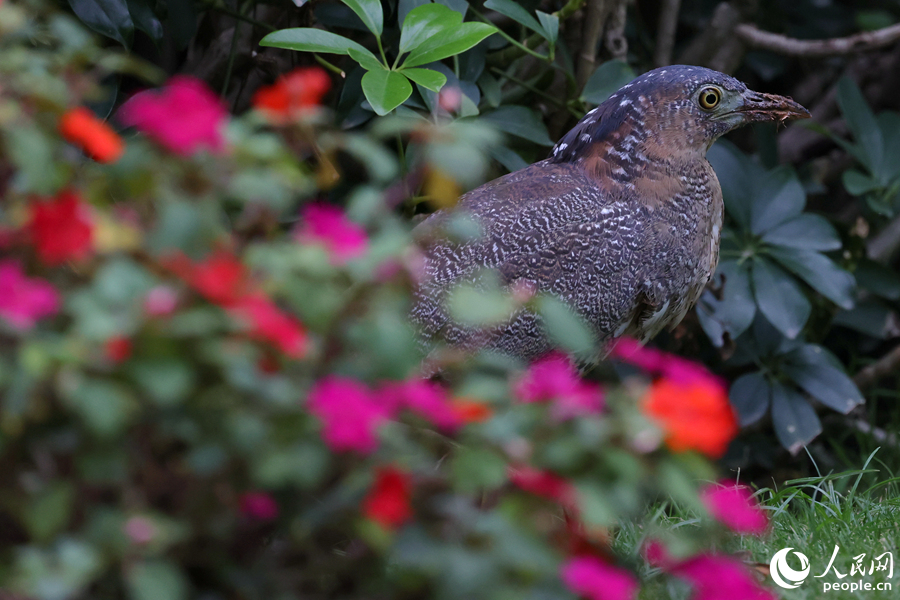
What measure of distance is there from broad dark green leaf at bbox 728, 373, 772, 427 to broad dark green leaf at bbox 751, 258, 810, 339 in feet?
1.55

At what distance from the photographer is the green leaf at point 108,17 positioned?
2.94 m

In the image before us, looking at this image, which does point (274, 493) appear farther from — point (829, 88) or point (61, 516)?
point (829, 88)

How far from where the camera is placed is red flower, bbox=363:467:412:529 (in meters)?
1.16

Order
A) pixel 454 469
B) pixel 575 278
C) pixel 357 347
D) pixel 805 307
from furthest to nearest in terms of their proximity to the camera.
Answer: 1. pixel 805 307
2. pixel 575 278
3. pixel 357 347
4. pixel 454 469

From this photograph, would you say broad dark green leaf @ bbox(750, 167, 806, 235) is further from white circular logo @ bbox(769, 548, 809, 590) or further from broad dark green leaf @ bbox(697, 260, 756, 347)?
white circular logo @ bbox(769, 548, 809, 590)

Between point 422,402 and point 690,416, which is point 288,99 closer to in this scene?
point 422,402

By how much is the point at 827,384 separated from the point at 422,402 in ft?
10.3

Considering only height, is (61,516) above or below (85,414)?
below

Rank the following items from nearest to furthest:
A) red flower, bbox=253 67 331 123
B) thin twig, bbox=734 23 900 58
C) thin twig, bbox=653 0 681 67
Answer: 1. red flower, bbox=253 67 331 123
2. thin twig, bbox=734 23 900 58
3. thin twig, bbox=653 0 681 67

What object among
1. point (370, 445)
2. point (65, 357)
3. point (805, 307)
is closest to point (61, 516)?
point (65, 357)

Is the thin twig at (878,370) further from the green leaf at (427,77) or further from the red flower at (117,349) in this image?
the red flower at (117,349)

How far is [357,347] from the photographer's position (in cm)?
130

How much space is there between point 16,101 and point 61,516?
59 cm

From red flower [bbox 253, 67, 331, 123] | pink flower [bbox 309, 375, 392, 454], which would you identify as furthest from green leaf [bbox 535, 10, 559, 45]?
pink flower [bbox 309, 375, 392, 454]
